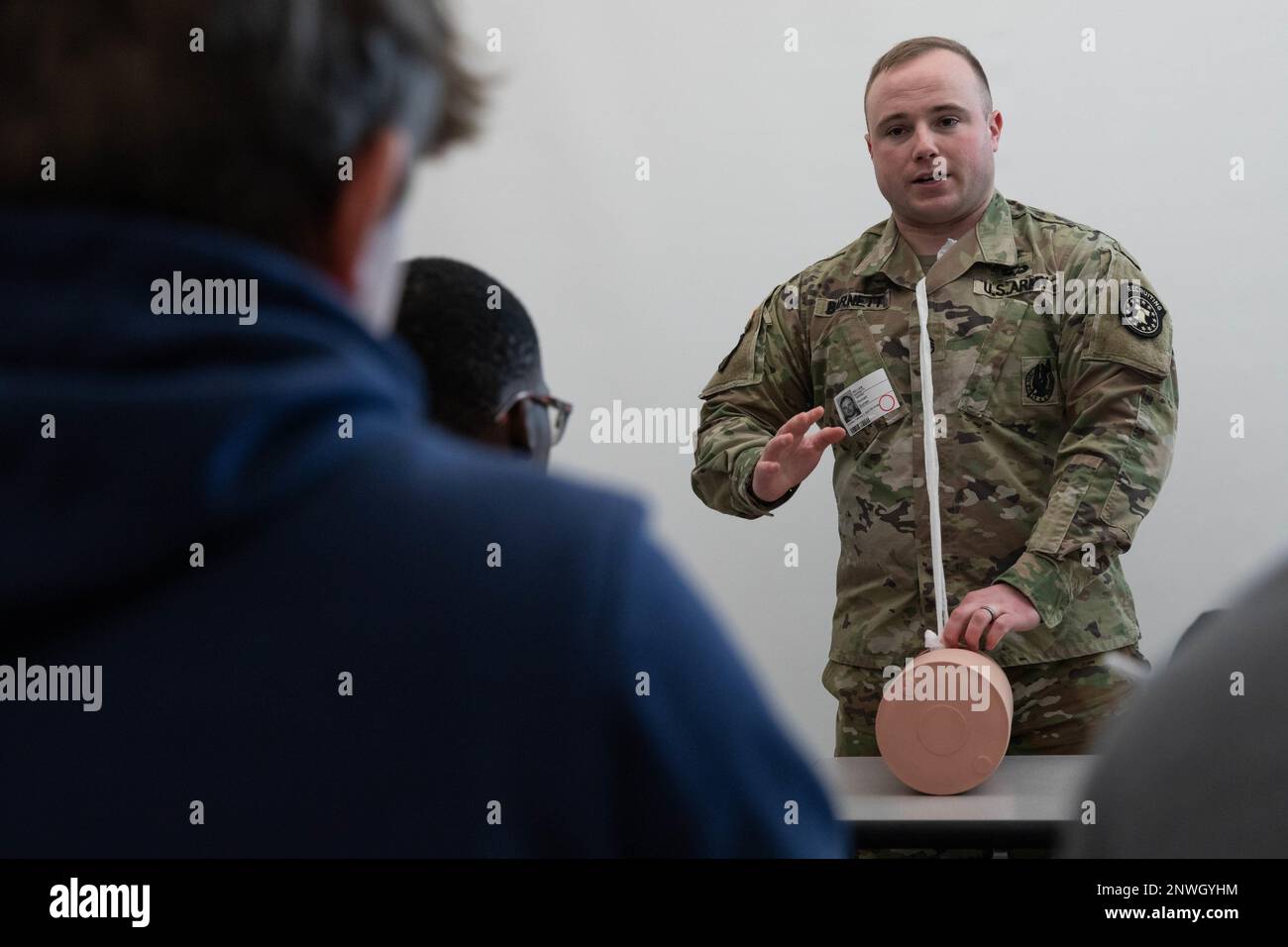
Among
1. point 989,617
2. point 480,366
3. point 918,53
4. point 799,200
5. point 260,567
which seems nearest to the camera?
point 260,567

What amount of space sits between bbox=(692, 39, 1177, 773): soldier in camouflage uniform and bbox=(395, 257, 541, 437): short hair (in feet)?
1.32

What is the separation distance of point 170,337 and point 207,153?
0.08 meters

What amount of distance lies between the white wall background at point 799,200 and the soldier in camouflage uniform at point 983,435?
49cm

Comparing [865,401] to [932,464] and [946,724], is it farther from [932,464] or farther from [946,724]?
[946,724]

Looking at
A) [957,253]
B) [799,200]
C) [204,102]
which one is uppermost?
[799,200]

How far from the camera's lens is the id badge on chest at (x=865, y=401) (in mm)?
1600

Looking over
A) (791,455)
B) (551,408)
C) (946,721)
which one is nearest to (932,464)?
(791,455)

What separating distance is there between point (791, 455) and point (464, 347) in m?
0.48

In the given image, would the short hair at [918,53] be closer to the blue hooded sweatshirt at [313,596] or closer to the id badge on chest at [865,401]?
the id badge on chest at [865,401]

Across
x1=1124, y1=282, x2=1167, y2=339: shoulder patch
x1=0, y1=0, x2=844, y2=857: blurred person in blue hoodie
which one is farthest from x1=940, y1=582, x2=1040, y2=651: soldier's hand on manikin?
x1=0, y1=0, x2=844, y2=857: blurred person in blue hoodie

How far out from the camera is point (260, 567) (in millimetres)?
398

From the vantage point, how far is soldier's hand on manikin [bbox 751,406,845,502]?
1.47 metres

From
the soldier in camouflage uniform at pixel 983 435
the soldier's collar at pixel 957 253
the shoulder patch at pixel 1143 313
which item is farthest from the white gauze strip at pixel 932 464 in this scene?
the shoulder patch at pixel 1143 313
